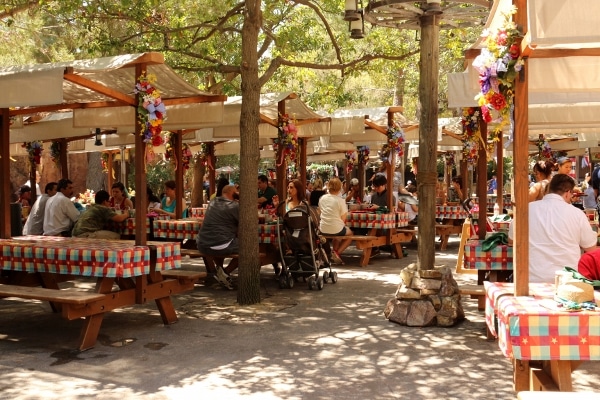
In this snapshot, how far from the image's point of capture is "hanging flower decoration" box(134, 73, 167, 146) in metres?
7.13

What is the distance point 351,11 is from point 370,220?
5015mm

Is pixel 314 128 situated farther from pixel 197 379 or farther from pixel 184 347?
pixel 197 379

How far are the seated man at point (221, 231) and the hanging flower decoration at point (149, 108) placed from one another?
8.22 feet

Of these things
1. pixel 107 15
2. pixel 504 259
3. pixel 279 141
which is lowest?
pixel 504 259

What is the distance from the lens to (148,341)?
676cm

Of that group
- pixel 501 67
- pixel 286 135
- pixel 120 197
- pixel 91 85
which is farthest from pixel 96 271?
pixel 120 197

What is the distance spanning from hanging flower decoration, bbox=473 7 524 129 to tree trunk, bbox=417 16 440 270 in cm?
261

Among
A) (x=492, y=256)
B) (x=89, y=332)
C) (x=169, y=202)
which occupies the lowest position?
(x=89, y=332)

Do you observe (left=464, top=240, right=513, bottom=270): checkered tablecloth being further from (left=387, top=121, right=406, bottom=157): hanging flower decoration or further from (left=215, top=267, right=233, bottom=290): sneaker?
(left=387, top=121, right=406, bottom=157): hanging flower decoration

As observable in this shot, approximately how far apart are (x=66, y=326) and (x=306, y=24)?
749cm

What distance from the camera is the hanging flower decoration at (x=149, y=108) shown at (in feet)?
23.4

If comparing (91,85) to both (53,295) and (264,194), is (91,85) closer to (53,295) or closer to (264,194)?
(53,295)

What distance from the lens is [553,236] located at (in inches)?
224

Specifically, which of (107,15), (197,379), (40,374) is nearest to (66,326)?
(40,374)
